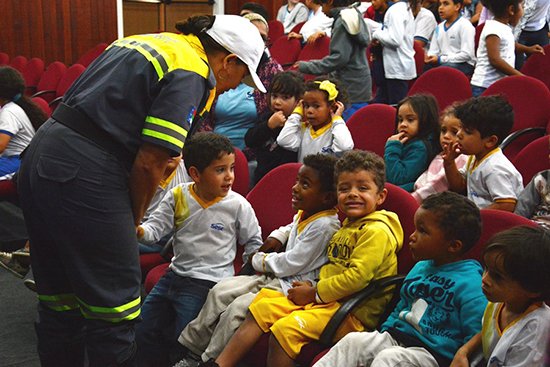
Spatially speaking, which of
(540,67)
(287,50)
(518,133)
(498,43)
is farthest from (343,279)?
(287,50)

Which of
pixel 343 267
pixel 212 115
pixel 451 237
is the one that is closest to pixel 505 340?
pixel 451 237

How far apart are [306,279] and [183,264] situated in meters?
0.52

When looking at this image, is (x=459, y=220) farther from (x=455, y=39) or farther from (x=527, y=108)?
(x=455, y=39)

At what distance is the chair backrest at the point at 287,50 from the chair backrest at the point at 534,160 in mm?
3730

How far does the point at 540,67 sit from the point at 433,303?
305 centimetres

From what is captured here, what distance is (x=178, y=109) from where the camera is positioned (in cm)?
186

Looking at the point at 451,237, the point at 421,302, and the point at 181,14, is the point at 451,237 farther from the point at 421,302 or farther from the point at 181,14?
the point at 181,14

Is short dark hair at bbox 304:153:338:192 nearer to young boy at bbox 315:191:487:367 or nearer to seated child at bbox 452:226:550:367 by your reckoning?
young boy at bbox 315:191:487:367

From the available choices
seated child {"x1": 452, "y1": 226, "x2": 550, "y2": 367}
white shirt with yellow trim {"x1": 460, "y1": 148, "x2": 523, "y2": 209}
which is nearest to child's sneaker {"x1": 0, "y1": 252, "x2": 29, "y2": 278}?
white shirt with yellow trim {"x1": 460, "y1": 148, "x2": 523, "y2": 209}

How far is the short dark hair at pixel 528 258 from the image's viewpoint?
179 cm

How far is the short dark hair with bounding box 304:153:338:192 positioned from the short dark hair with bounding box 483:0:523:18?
228 centimetres

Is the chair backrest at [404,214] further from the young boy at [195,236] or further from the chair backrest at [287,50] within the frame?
the chair backrest at [287,50]

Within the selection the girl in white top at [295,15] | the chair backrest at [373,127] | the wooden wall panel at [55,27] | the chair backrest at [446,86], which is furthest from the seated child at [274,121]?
the wooden wall panel at [55,27]

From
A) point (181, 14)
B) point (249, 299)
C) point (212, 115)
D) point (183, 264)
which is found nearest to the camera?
point (249, 299)
